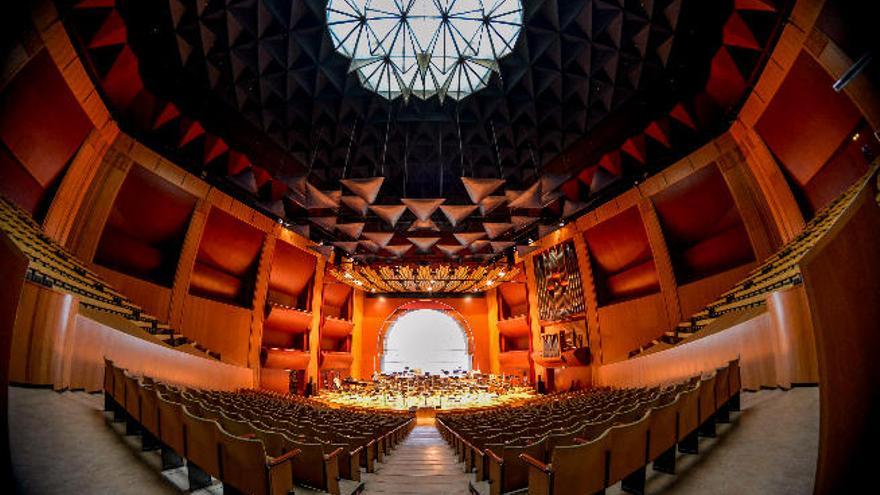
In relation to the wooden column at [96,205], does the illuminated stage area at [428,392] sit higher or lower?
lower

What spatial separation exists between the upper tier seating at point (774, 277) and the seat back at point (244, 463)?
28.4 ft

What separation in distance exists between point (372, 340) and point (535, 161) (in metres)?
18.9

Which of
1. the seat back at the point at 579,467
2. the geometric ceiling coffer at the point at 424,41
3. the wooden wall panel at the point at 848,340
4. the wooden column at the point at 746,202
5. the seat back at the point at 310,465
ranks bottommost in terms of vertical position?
the seat back at the point at 310,465

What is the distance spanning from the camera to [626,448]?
344cm

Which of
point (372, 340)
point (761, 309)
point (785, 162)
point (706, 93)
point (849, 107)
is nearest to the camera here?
point (761, 309)

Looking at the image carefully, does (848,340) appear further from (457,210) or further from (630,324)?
(630,324)

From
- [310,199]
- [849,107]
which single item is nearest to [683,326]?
[849,107]

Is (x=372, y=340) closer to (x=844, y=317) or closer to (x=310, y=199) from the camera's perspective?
(x=310, y=199)

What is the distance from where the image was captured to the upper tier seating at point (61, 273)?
21.8 ft

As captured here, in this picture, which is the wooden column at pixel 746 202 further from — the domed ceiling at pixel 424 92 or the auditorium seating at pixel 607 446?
the auditorium seating at pixel 607 446

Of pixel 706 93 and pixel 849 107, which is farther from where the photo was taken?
pixel 706 93

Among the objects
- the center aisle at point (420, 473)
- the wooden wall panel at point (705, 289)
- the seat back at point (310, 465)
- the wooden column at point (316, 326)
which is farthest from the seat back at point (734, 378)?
the wooden column at point (316, 326)

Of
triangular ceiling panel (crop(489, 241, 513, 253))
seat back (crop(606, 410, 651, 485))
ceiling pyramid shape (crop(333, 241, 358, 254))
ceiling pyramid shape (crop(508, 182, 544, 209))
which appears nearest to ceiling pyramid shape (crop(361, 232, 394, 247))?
ceiling pyramid shape (crop(333, 241, 358, 254))

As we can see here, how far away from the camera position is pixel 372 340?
29344 mm
